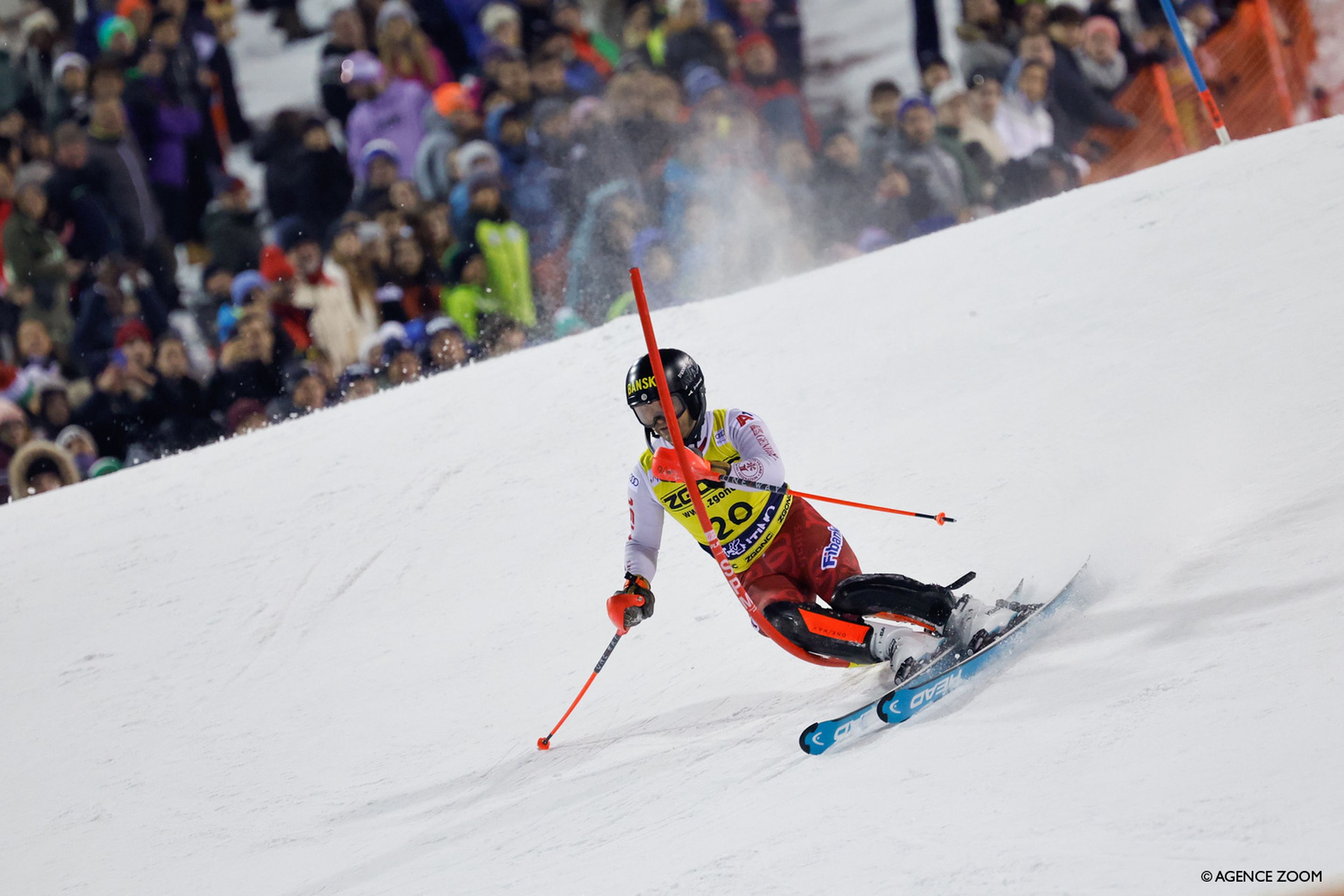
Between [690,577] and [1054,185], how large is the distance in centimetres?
447

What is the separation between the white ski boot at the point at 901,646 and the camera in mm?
3447

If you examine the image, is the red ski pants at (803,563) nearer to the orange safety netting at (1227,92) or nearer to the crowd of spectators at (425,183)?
the crowd of spectators at (425,183)

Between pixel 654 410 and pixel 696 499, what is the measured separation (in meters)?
0.32

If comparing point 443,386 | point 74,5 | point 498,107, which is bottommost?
point 443,386

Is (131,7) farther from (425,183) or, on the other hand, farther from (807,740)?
(807,740)

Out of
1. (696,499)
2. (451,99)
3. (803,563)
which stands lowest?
(803,563)

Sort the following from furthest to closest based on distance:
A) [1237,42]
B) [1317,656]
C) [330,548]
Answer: [1237,42] → [330,548] → [1317,656]

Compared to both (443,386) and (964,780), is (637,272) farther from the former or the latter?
(443,386)

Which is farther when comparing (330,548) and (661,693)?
(330,548)

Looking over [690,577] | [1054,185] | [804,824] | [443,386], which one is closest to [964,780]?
[804,824]

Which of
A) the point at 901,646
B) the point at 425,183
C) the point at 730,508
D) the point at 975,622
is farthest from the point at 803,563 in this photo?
the point at 425,183

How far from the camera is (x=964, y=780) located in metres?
2.61

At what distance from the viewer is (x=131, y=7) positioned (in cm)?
803
